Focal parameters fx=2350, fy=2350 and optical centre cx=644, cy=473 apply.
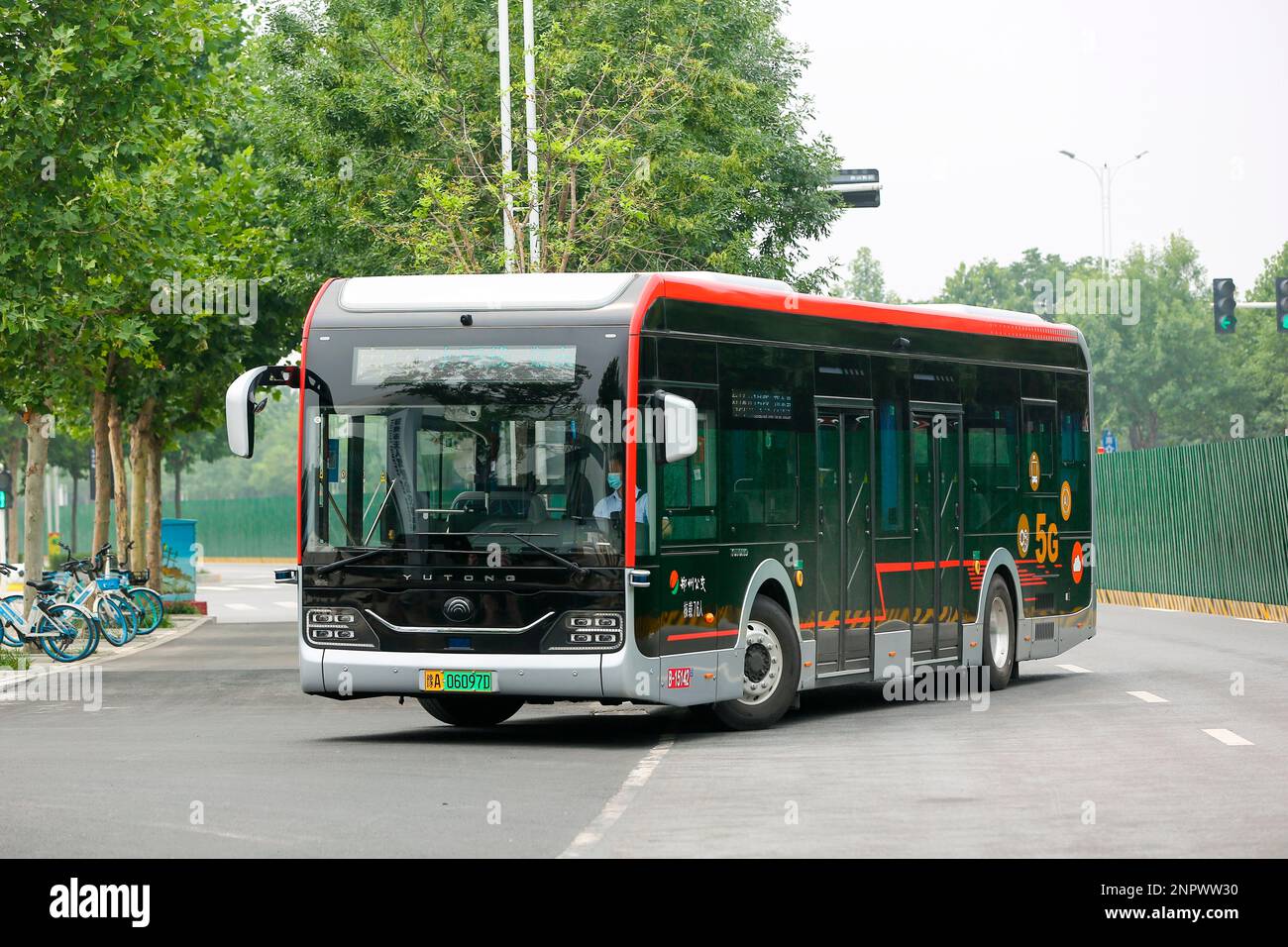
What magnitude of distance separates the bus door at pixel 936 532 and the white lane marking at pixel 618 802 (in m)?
3.40

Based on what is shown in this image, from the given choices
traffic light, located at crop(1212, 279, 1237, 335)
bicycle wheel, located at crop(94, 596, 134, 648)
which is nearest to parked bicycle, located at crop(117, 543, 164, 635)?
bicycle wheel, located at crop(94, 596, 134, 648)

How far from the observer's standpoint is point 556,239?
27.1m

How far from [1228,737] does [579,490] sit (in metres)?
4.49

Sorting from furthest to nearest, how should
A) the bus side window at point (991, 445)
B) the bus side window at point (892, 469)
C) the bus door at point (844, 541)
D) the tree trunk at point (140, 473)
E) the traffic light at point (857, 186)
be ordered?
the tree trunk at point (140, 473), the traffic light at point (857, 186), the bus side window at point (991, 445), the bus side window at point (892, 469), the bus door at point (844, 541)

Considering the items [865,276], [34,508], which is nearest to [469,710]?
[34,508]

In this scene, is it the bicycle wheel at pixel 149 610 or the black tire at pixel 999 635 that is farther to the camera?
the bicycle wheel at pixel 149 610

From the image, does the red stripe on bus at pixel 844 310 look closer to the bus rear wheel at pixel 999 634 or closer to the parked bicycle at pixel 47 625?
the bus rear wheel at pixel 999 634

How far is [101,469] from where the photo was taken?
125 feet

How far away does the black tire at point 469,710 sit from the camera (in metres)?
17.3

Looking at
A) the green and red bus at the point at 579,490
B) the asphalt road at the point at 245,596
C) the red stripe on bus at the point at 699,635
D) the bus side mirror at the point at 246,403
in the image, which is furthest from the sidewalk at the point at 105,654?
the red stripe on bus at the point at 699,635

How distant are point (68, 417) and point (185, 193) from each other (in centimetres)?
765

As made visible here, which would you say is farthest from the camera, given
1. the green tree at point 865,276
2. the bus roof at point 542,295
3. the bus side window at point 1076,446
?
the green tree at point 865,276
